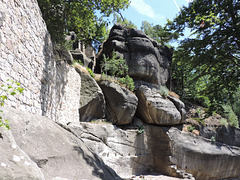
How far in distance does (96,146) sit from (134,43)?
1138cm

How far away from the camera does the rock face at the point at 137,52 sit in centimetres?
1694

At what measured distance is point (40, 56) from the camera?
6.43m

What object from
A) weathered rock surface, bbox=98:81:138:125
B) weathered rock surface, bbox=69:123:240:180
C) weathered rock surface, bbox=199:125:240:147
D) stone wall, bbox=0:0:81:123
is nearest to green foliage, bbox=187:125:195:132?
weathered rock surface, bbox=199:125:240:147

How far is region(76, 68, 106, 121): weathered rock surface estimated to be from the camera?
10.9 metres

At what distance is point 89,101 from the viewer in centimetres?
1102

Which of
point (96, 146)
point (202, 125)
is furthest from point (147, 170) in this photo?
point (202, 125)

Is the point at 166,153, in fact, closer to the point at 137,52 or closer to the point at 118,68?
the point at 118,68

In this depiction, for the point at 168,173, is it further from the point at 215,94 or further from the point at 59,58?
the point at 59,58

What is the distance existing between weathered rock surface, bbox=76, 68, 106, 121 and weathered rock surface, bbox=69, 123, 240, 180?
1046 mm

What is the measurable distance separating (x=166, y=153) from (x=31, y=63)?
36.9 feet

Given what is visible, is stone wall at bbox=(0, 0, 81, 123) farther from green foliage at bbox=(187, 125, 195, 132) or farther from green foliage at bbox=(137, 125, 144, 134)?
green foliage at bbox=(187, 125, 195, 132)

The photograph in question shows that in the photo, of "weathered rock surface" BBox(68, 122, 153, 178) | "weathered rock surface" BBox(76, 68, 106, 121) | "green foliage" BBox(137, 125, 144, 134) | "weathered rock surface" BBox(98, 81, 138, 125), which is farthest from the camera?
"green foliage" BBox(137, 125, 144, 134)

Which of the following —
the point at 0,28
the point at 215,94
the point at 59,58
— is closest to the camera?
the point at 0,28

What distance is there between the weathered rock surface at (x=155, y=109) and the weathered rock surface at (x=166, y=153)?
2.02 ft
